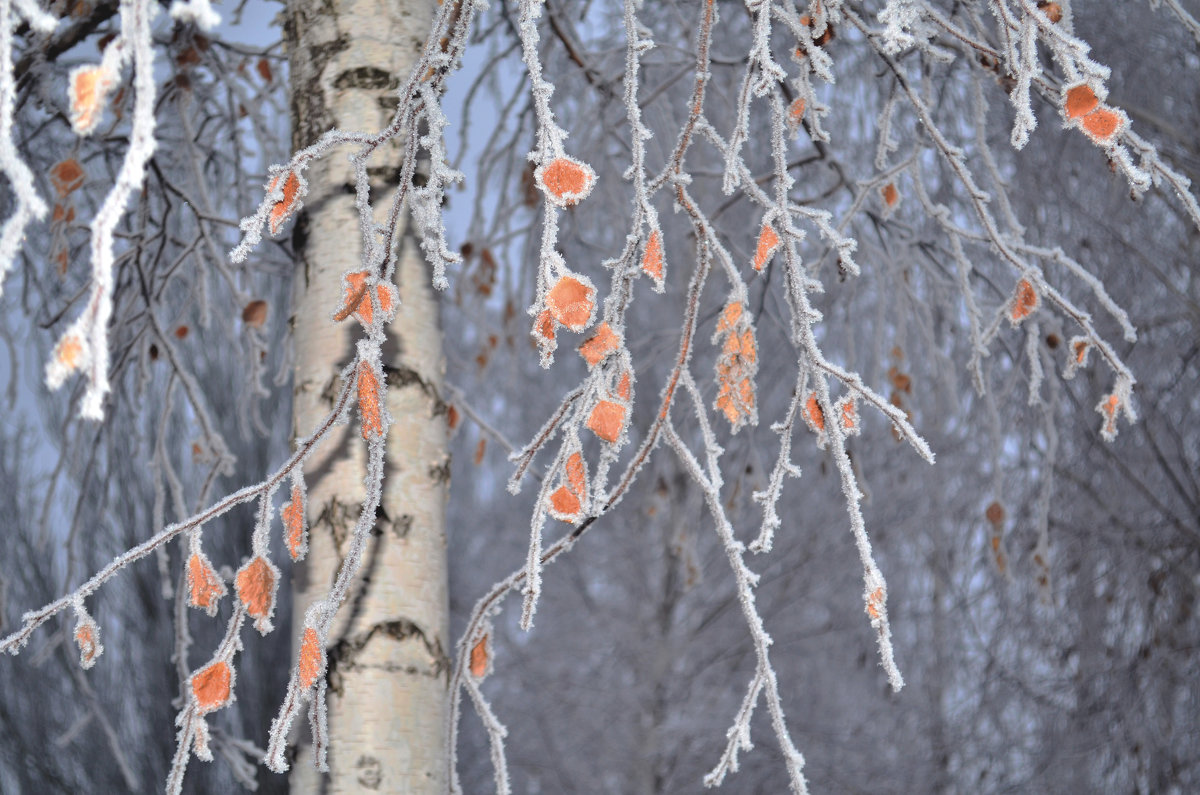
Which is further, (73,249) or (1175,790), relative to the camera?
(1175,790)

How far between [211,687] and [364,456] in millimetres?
466

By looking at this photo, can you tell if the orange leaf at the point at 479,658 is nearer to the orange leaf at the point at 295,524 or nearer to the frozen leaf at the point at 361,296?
the orange leaf at the point at 295,524

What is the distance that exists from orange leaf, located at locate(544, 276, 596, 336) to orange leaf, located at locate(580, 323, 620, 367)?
0.34 feet

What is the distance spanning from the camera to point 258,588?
1.23m

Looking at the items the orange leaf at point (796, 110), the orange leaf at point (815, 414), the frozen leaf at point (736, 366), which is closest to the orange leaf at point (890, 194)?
the orange leaf at point (796, 110)

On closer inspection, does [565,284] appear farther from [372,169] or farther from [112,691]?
[112,691]

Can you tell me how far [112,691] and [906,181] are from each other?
14.0ft

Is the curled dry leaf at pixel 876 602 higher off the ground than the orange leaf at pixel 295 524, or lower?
lower

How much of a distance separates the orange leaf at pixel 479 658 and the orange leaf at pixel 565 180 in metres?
0.81

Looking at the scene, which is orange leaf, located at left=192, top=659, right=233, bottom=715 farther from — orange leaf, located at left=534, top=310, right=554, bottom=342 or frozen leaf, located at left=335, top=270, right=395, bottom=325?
orange leaf, located at left=534, top=310, right=554, bottom=342

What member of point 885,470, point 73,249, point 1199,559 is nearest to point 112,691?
point 73,249

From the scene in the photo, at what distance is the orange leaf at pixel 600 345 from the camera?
1137 millimetres

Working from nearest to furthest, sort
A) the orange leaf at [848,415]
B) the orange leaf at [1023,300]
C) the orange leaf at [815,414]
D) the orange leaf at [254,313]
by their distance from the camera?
1. the orange leaf at [815,414]
2. the orange leaf at [848,415]
3. the orange leaf at [1023,300]
4. the orange leaf at [254,313]

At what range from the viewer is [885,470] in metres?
5.18
